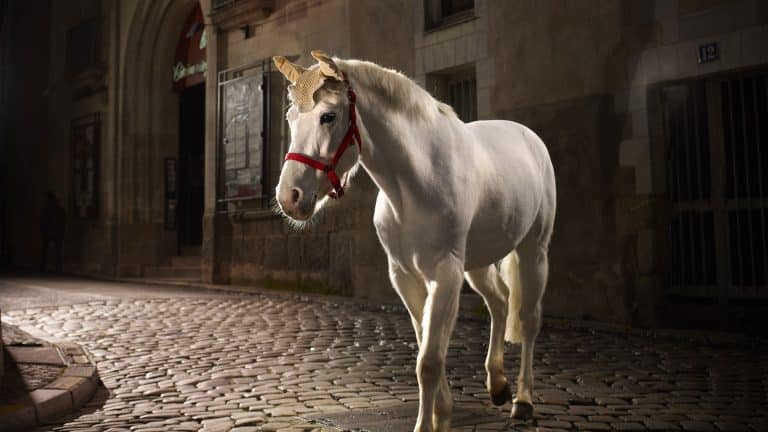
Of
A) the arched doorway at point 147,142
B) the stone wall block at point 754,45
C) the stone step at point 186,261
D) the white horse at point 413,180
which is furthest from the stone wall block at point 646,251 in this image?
the arched doorway at point 147,142

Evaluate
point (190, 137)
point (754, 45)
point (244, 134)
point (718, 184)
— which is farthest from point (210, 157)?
point (754, 45)

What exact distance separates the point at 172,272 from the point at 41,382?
1353 cm

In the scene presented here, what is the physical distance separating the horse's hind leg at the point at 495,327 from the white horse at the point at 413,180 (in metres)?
0.48

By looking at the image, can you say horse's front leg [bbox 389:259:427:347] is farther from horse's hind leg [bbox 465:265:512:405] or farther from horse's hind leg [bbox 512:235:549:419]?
horse's hind leg [bbox 512:235:549:419]

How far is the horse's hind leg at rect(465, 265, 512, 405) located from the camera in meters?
4.24

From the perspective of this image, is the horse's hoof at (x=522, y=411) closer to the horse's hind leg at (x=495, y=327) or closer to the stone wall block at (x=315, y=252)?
the horse's hind leg at (x=495, y=327)

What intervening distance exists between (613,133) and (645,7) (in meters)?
1.41

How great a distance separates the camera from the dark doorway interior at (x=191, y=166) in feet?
67.1

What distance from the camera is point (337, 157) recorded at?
3279 mm

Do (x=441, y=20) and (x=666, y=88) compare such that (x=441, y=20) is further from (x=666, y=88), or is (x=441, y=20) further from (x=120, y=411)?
(x=120, y=411)

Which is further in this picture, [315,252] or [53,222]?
[53,222]

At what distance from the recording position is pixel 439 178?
11.2ft

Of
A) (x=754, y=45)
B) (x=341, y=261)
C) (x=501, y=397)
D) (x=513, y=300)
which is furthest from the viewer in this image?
(x=341, y=261)

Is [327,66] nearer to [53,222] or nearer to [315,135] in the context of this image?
[315,135]
